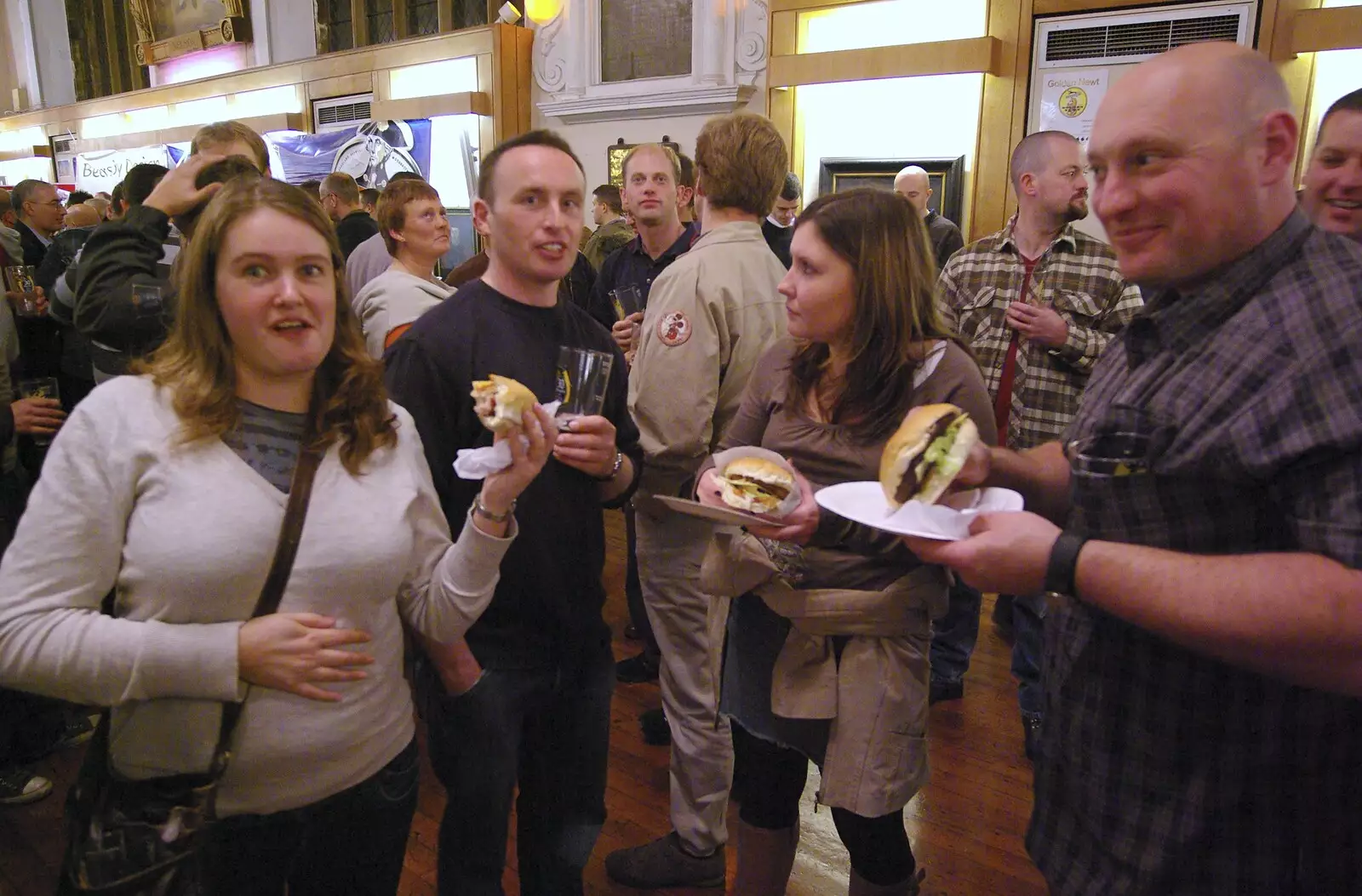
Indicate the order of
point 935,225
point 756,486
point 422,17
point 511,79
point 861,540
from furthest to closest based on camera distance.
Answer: point 422,17 < point 511,79 < point 935,225 < point 861,540 < point 756,486

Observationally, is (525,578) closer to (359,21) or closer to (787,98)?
(787,98)

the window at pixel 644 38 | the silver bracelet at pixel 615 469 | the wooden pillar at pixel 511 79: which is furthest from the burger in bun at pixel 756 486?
the wooden pillar at pixel 511 79

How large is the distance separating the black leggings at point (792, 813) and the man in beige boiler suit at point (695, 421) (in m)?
0.45

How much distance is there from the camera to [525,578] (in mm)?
1663

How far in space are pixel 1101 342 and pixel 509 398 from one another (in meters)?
2.28

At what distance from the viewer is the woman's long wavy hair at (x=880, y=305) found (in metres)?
1.62

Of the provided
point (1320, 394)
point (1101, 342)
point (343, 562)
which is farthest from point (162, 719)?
point (1101, 342)

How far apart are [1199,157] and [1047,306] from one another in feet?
6.56

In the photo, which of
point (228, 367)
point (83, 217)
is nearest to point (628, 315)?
point (228, 367)

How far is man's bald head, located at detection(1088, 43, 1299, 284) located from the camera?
3.42 feet

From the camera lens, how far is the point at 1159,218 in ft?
3.59

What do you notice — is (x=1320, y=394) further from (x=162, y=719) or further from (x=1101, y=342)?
(x=1101, y=342)

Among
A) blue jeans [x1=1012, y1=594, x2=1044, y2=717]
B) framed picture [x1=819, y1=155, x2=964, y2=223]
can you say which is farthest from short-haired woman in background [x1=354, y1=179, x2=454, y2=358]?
framed picture [x1=819, y1=155, x2=964, y2=223]

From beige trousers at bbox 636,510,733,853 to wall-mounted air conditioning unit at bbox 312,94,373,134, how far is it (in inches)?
401
